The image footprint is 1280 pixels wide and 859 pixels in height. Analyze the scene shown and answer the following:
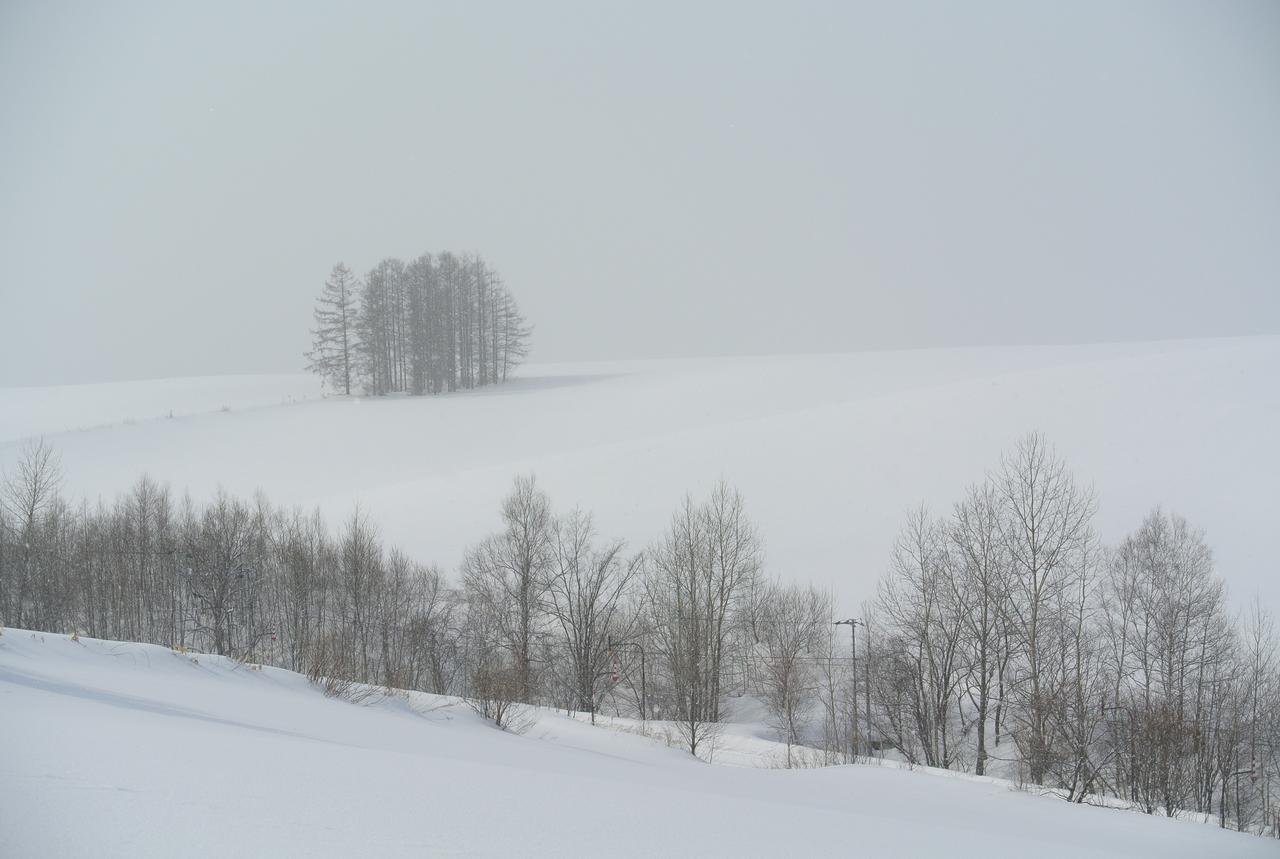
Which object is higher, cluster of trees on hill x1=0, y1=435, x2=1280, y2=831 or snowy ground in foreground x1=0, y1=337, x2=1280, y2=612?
snowy ground in foreground x1=0, y1=337, x2=1280, y2=612

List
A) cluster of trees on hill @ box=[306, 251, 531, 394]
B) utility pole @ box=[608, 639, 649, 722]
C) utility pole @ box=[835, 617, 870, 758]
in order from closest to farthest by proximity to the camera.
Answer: utility pole @ box=[835, 617, 870, 758] < utility pole @ box=[608, 639, 649, 722] < cluster of trees on hill @ box=[306, 251, 531, 394]

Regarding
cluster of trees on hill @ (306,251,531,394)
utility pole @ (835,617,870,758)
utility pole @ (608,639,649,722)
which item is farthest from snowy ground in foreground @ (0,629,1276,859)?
cluster of trees on hill @ (306,251,531,394)

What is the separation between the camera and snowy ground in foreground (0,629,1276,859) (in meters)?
4.51

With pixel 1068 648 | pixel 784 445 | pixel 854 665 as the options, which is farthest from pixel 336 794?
pixel 784 445

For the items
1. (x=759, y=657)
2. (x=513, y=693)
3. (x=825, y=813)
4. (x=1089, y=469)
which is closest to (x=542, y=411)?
(x=759, y=657)

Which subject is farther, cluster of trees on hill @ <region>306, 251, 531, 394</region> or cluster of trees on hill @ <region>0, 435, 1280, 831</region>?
cluster of trees on hill @ <region>306, 251, 531, 394</region>

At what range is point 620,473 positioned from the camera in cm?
4881

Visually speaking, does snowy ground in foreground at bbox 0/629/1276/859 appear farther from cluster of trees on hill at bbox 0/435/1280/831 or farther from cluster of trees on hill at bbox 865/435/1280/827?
cluster of trees on hill at bbox 865/435/1280/827

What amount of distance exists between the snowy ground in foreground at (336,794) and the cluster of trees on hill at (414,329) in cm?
6947

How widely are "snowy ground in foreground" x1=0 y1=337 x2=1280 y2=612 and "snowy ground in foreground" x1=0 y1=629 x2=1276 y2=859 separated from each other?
27174 millimetres

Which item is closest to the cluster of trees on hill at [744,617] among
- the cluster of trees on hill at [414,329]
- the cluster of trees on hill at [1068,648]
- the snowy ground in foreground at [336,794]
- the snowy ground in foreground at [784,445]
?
the cluster of trees on hill at [1068,648]

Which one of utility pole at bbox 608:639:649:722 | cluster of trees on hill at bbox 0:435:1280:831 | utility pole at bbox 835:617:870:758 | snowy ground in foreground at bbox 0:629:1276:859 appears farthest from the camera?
utility pole at bbox 608:639:649:722

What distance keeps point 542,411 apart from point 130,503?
108 ft

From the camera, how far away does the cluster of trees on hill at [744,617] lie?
27.1 meters
